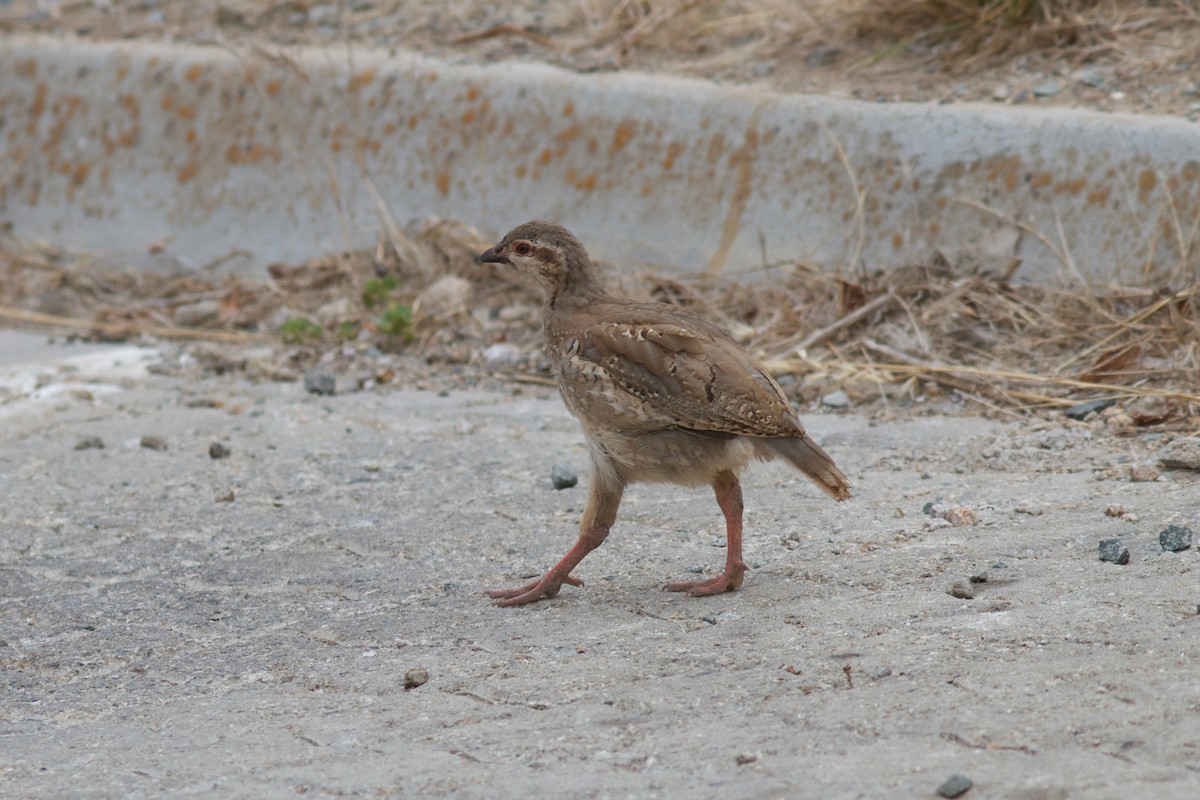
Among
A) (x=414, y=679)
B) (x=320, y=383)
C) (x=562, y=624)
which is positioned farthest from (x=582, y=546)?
(x=320, y=383)

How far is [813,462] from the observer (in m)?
4.75

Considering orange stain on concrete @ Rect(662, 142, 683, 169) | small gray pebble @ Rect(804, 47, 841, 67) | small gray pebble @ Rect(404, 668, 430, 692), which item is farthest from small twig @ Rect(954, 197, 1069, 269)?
small gray pebble @ Rect(404, 668, 430, 692)

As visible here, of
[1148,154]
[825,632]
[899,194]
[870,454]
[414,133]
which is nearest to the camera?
[825,632]

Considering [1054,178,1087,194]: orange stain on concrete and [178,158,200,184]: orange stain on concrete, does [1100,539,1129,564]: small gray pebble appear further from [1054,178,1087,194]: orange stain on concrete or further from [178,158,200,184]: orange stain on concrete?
[178,158,200,184]: orange stain on concrete

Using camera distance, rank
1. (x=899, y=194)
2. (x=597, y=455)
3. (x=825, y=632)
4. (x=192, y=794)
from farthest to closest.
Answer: (x=899, y=194), (x=597, y=455), (x=825, y=632), (x=192, y=794)

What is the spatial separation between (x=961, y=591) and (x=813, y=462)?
2.20ft

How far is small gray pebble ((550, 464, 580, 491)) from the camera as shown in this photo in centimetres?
604

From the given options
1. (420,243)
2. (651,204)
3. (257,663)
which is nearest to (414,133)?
(420,243)

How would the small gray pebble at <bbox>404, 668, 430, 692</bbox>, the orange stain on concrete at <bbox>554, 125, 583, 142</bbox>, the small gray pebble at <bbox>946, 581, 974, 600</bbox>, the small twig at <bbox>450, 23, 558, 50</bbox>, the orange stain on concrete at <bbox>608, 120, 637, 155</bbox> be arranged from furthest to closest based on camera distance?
the small twig at <bbox>450, 23, 558, 50</bbox> → the orange stain on concrete at <bbox>554, 125, 583, 142</bbox> → the orange stain on concrete at <bbox>608, 120, 637, 155</bbox> → the small gray pebble at <bbox>946, 581, 974, 600</bbox> → the small gray pebble at <bbox>404, 668, 430, 692</bbox>

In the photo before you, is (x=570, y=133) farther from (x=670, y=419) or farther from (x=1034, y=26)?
(x=670, y=419)

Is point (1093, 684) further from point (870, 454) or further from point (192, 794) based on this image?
point (870, 454)

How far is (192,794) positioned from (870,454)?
11.6 ft

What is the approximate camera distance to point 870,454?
617 centimetres

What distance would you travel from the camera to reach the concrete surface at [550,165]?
7562mm
